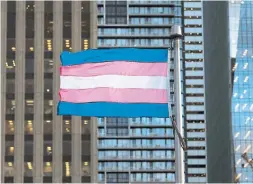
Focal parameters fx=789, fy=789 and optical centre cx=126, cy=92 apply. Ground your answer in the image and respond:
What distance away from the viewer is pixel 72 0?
77000 mm

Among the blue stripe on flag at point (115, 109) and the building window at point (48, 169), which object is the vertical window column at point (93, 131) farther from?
the blue stripe on flag at point (115, 109)

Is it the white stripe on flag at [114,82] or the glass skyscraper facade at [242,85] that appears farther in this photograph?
the glass skyscraper facade at [242,85]

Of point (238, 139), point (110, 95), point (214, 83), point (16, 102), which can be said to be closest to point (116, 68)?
point (110, 95)

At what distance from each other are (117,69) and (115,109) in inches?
54.8

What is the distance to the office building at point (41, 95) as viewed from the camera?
73688 millimetres

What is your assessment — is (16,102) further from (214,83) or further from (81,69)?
(214,83)

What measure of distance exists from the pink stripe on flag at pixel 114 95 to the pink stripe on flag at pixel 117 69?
0.59m

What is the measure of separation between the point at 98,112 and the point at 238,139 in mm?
139709

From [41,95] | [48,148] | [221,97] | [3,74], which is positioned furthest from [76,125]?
[221,97]

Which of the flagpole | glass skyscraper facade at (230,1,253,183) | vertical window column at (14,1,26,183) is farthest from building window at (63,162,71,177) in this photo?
glass skyscraper facade at (230,1,253,183)

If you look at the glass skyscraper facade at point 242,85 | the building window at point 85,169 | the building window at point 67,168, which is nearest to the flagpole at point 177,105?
the building window at point 85,169

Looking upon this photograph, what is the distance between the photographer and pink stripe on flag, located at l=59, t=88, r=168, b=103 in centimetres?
2716

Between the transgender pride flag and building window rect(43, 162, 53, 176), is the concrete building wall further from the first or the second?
the transgender pride flag

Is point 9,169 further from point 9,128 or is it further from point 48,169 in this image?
point 9,128
